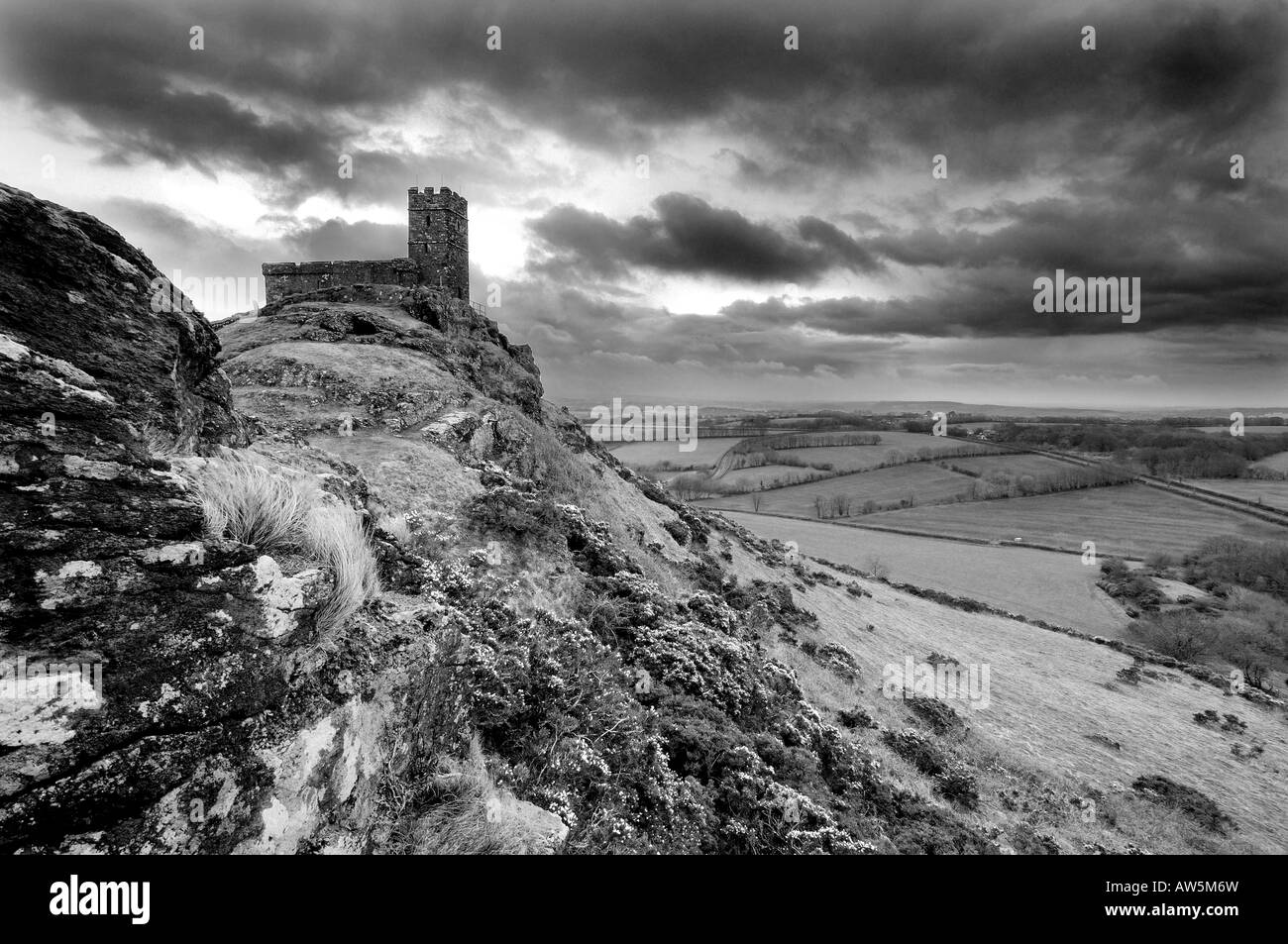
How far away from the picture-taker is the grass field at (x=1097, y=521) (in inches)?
2680

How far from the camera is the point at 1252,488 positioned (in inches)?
3706

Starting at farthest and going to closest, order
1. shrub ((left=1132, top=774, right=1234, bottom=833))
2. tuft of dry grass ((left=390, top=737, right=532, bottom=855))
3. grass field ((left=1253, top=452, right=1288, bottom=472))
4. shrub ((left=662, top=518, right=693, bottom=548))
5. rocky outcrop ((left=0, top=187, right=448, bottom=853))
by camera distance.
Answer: grass field ((left=1253, top=452, right=1288, bottom=472))
shrub ((left=662, top=518, right=693, bottom=548))
shrub ((left=1132, top=774, right=1234, bottom=833))
tuft of dry grass ((left=390, top=737, right=532, bottom=855))
rocky outcrop ((left=0, top=187, right=448, bottom=853))

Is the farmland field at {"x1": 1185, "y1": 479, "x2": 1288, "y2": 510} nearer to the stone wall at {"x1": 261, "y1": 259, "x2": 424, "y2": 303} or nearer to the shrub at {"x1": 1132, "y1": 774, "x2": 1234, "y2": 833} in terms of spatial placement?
the shrub at {"x1": 1132, "y1": 774, "x2": 1234, "y2": 833}

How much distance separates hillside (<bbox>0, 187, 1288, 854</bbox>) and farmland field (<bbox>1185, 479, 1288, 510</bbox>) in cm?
10105

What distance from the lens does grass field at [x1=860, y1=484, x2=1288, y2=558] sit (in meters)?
68.1

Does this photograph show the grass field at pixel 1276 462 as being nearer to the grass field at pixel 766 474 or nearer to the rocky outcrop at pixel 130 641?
the grass field at pixel 766 474

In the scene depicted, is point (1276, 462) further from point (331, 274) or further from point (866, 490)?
point (331, 274)

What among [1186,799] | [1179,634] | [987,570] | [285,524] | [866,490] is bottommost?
[1179,634]

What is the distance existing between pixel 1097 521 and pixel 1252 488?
45.1m

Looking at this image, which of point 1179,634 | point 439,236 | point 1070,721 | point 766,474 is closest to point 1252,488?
point 766,474

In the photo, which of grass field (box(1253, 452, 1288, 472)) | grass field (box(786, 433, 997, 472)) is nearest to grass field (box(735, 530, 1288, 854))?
grass field (box(786, 433, 997, 472))

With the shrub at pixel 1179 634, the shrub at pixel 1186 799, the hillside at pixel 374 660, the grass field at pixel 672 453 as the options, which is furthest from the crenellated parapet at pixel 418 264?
the grass field at pixel 672 453
